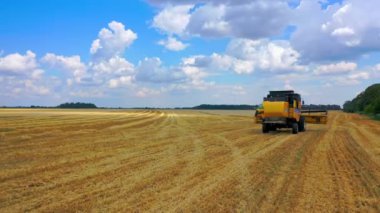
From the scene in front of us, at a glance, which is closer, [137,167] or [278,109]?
[137,167]

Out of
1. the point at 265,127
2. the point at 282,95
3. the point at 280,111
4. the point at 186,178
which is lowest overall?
the point at 186,178

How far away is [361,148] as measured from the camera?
59.1 ft

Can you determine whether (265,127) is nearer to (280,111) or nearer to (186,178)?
(280,111)

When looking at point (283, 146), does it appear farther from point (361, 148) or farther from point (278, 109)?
point (278, 109)

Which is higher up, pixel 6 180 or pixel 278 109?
pixel 278 109

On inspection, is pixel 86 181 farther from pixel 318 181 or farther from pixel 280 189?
pixel 318 181

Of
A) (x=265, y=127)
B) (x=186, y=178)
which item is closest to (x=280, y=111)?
(x=265, y=127)

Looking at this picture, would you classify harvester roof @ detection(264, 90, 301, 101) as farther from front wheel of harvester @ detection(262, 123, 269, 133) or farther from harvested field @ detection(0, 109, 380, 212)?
harvested field @ detection(0, 109, 380, 212)

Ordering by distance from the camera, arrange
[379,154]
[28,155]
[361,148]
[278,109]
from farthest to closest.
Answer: [278,109]
[361,148]
[379,154]
[28,155]

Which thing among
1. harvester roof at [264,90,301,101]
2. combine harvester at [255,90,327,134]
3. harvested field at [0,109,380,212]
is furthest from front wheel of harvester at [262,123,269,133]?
harvested field at [0,109,380,212]

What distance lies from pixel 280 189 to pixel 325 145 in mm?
10427

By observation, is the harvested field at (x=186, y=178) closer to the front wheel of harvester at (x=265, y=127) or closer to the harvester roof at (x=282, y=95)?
the front wheel of harvester at (x=265, y=127)

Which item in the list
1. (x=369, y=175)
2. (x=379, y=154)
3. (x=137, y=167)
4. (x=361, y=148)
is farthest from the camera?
(x=361, y=148)

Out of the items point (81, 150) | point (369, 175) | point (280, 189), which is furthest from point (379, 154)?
point (81, 150)
